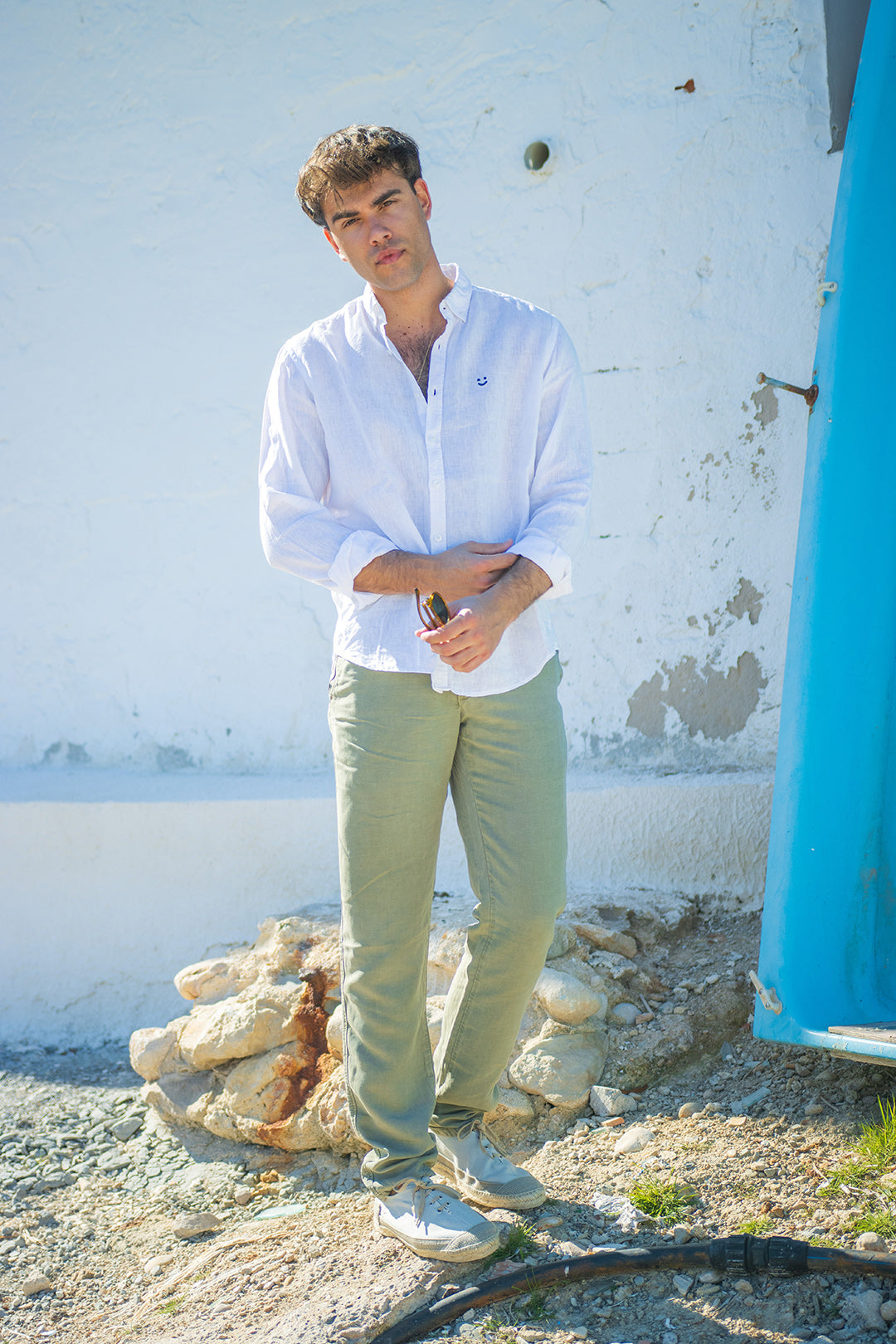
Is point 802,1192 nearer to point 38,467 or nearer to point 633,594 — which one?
point 633,594

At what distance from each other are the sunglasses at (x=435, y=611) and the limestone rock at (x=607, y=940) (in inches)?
53.0

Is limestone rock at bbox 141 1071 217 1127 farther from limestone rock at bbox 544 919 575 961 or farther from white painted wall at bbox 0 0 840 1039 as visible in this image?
limestone rock at bbox 544 919 575 961

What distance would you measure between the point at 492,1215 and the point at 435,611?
116 cm

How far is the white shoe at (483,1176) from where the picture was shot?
6.75ft

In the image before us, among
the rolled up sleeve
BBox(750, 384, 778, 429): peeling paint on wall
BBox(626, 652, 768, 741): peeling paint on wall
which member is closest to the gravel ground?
BBox(626, 652, 768, 741): peeling paint on wall

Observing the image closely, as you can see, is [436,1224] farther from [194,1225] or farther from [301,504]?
[301,504]

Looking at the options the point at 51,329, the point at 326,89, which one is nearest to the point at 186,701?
the point at 51,329

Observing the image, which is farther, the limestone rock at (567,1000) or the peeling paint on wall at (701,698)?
the peeling paint on wall at (701,698)

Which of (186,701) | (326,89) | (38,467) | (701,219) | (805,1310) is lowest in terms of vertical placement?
(805,1310)

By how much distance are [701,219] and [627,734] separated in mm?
1492

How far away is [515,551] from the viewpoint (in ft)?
6.21

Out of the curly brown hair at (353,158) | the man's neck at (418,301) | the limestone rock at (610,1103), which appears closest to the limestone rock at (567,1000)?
the limestone rock at (610,1103)

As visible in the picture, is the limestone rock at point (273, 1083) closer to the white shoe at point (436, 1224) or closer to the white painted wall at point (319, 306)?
the white shoe at point (436, 1224)

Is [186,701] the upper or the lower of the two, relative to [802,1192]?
upper
